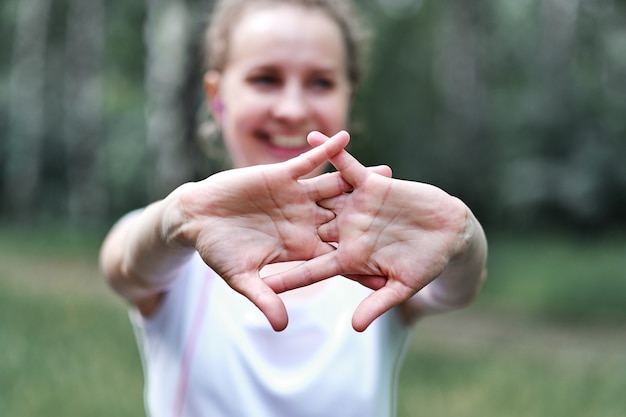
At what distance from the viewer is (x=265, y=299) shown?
3.92 feet

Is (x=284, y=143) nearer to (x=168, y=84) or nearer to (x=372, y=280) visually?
(x=372, y=280)

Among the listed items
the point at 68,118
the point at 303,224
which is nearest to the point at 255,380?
the point at 303,224

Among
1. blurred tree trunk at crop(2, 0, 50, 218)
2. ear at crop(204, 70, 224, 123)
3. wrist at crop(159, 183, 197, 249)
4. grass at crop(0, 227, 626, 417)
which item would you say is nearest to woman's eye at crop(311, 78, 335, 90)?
ear at crop(204, 70, 224, 123)

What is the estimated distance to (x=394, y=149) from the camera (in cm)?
1561

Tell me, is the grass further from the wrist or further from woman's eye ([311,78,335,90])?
the wrist

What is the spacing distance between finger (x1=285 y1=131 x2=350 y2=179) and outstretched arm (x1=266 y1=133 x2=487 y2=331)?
19mm

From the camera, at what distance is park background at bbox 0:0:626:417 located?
493 centimetres

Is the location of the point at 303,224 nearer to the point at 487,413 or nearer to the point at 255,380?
the point at 255,380

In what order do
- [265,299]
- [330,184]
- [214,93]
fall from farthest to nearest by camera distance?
[214,93] → [330,184] → [265,299]

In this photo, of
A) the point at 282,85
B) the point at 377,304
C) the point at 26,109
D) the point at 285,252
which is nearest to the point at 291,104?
the point at 282,85

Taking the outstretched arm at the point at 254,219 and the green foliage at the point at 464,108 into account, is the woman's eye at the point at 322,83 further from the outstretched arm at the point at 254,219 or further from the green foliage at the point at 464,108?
the green foliage at the point at 464,108

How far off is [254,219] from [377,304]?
0.27 metres

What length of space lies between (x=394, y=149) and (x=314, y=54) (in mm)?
14004

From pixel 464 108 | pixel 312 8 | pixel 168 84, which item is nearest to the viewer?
pixel 312 8
